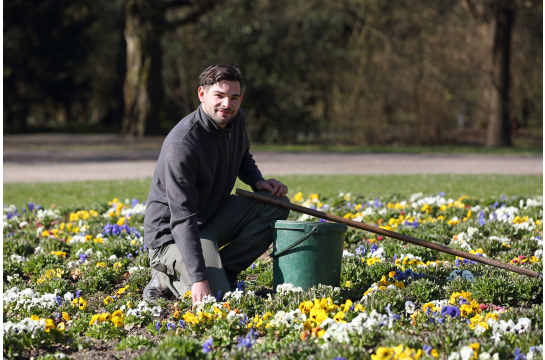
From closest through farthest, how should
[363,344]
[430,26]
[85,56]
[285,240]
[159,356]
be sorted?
[159,356]
[363,344]
[285,240]
[430,26]
[85,56]

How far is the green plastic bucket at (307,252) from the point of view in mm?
3787

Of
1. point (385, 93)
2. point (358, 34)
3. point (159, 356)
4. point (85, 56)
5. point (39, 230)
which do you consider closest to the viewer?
point (159, 356)

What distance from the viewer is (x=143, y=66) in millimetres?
22516

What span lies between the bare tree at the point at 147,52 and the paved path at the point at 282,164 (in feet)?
17.7

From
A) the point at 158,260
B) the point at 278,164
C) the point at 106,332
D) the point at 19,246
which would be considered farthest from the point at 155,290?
the point at 278,164

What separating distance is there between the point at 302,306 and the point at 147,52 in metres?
20.1

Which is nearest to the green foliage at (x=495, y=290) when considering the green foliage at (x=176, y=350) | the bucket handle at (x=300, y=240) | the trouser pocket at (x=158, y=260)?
the bucket handle at (x=300, y=240)

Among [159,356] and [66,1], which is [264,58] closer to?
[66,1]

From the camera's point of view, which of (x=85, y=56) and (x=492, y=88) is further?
(x=85, y=56)

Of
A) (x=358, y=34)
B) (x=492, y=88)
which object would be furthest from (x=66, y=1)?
(x=492, y=88)

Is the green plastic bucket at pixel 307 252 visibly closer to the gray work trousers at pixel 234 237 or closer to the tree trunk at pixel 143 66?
the gray work trousers at pixel 234 237

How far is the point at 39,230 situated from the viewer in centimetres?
614

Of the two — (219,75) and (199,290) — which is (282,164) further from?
(199,290)

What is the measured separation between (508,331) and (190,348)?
1.54 meters
